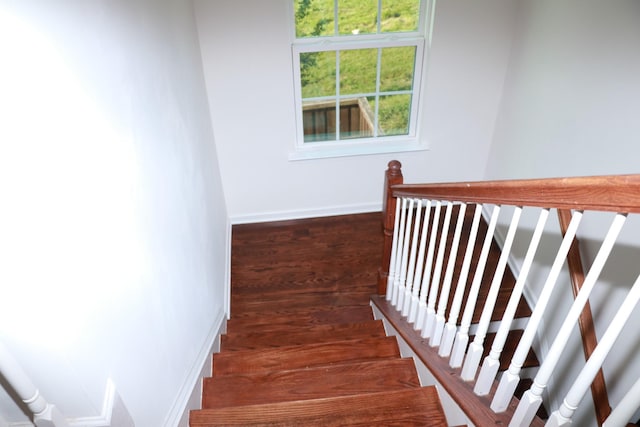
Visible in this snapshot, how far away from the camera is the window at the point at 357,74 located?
2.84 metres

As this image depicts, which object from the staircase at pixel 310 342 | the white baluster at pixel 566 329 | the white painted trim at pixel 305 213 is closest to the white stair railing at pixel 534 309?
the white baluster at pixel 566 329

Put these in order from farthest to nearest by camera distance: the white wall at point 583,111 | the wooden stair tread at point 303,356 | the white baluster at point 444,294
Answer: the wooden stair tread at point 303,356 → the white wall at point 583,111 → the white baluster at point 444,294

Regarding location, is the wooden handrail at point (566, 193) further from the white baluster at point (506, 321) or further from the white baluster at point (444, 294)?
the white baluster at point (444, 294)

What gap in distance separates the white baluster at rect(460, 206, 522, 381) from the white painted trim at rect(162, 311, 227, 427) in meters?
1.04

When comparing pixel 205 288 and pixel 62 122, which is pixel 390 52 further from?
pixel 62 122

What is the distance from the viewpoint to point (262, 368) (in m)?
2.08

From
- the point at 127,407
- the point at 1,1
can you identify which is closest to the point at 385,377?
the point at 127,407

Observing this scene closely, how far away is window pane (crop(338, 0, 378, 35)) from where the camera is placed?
2.79m

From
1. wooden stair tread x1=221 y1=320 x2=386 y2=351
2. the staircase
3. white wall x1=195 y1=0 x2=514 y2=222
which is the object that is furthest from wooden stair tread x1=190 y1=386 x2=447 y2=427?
white wall x1=195 y1=0 x2=514 y2=222

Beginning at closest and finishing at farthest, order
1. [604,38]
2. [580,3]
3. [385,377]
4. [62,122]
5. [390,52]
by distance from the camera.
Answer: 1. [62,122]
2. [385,377]
3. [604,38]
4. [580,3]
5. [390,52]

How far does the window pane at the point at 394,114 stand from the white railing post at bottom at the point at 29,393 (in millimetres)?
2822

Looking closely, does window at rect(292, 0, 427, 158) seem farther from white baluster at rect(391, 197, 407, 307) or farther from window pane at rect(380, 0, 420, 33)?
white baluster at rect(391, 197, 407, 307)

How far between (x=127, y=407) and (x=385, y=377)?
103 centimetres

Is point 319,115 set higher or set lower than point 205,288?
higher
